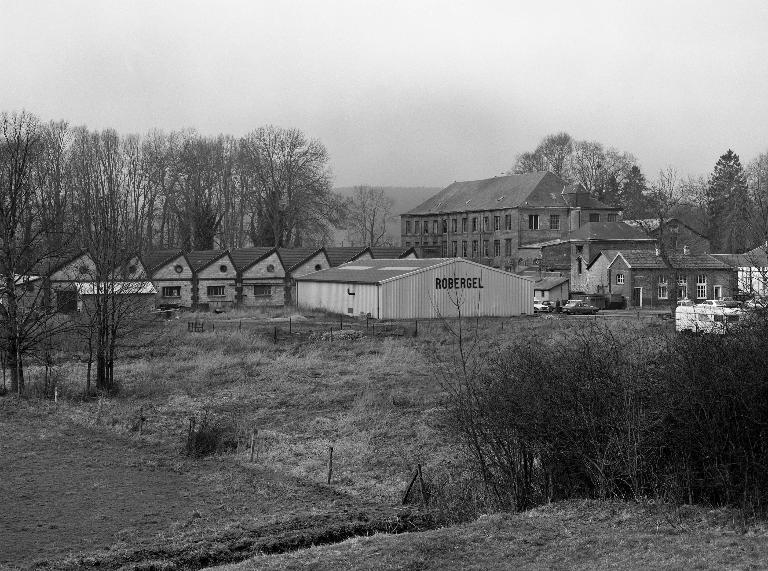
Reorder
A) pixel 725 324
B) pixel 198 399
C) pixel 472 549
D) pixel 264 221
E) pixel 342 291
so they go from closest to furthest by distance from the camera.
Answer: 1. pixel 472 549
2. pixel 725 324
3. pixel 198 399
4. pixel 342 291
5. pixel 264 221

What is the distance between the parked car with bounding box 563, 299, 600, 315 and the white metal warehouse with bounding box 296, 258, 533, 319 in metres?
3.60

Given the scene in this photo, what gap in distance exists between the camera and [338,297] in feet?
179

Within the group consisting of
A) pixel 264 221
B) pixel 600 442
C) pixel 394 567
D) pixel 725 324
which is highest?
pixel 264 221

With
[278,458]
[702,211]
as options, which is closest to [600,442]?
[278,458]

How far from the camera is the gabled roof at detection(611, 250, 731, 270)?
5803cm

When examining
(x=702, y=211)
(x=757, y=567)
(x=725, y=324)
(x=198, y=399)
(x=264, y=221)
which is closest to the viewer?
(x=757, y=567)

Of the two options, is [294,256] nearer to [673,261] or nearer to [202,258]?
[202,258]

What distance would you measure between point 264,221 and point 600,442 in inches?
2939

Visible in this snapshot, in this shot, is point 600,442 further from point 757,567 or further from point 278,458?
point 278,458

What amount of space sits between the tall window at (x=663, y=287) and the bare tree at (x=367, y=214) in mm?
63472

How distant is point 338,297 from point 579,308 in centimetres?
1535

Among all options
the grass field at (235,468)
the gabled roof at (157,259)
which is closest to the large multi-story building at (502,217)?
the gabled roof at (157,259)

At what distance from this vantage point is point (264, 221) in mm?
86875

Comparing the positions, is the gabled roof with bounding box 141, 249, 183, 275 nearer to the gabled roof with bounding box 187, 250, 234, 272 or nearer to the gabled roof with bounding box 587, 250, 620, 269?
the gabled roof with bounding box 187, 250, 234, 272
